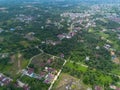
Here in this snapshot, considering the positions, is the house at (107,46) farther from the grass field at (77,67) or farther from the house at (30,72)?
the house at (30,72)

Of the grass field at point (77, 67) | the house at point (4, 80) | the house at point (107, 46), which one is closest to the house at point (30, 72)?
the house at point (4, 80)

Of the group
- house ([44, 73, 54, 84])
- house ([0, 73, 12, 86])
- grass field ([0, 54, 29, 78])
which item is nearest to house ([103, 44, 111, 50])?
house ([44, 73, 54, 84])

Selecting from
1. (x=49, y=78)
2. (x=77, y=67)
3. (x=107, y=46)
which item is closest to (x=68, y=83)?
(x=49, y=78)

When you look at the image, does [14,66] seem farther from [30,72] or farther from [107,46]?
[107,46]

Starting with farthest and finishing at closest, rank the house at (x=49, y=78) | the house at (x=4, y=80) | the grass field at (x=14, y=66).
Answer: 1. the grass field at (x=14, y=66)
2. the house at (x=49, y=78)
3. the house at (x=4, y=80)

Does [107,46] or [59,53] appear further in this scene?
[107,46]

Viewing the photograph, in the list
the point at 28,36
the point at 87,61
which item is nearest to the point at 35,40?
→ the point at 28,36

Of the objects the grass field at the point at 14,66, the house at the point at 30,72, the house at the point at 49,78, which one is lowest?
the house at the point at 49,78

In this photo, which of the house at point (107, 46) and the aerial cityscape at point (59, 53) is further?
the house at point (107, 46)
